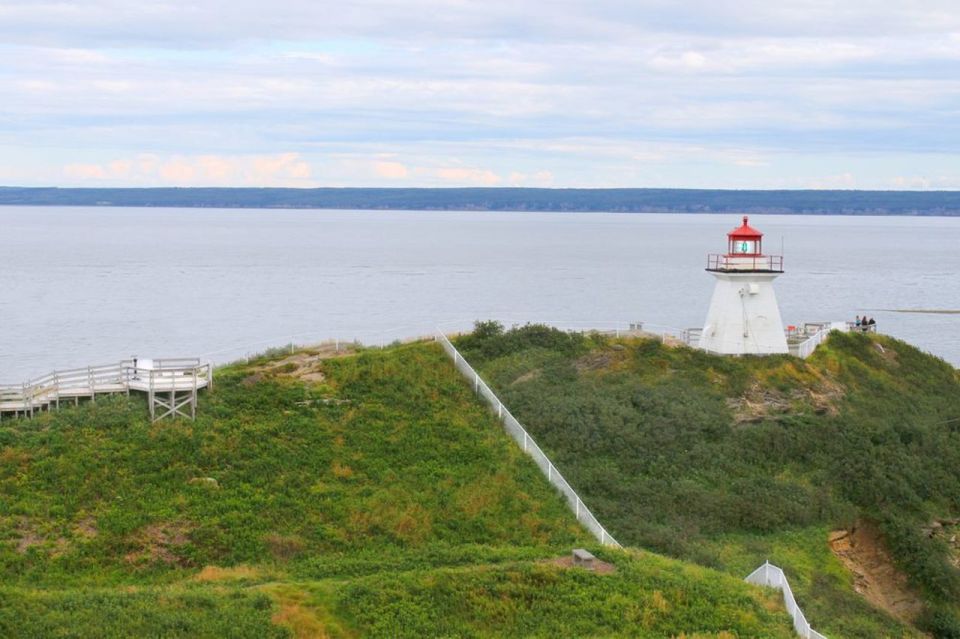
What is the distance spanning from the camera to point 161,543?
88.5 ft

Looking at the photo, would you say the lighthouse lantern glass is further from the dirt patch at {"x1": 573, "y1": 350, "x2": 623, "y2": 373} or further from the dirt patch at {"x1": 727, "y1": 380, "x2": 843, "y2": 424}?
the dirt patch at {"x1": 573, "y1": 350, "x2": 623, "y2": 373}

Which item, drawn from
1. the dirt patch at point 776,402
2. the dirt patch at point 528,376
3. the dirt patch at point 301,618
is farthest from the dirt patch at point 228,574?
the dirt patch at point 776,402

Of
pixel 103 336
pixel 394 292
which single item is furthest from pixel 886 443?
pixel 394 292

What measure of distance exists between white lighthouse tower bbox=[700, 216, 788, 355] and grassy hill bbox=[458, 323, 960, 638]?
119 cm

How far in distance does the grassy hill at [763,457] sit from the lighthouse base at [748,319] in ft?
3.75

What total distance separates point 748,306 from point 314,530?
2194 centimetres

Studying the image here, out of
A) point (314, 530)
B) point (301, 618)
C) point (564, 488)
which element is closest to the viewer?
point (301, 618)

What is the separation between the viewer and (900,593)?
109 ft

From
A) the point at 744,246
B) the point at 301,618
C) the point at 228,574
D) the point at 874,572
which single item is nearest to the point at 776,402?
the point at 744,246

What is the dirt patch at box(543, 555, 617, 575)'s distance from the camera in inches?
1015

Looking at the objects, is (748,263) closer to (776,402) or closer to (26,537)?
(776,402)

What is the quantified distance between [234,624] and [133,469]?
28.4 ft

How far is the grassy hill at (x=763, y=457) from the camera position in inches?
1261

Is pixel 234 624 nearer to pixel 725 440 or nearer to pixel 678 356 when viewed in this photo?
pixel 725 440
